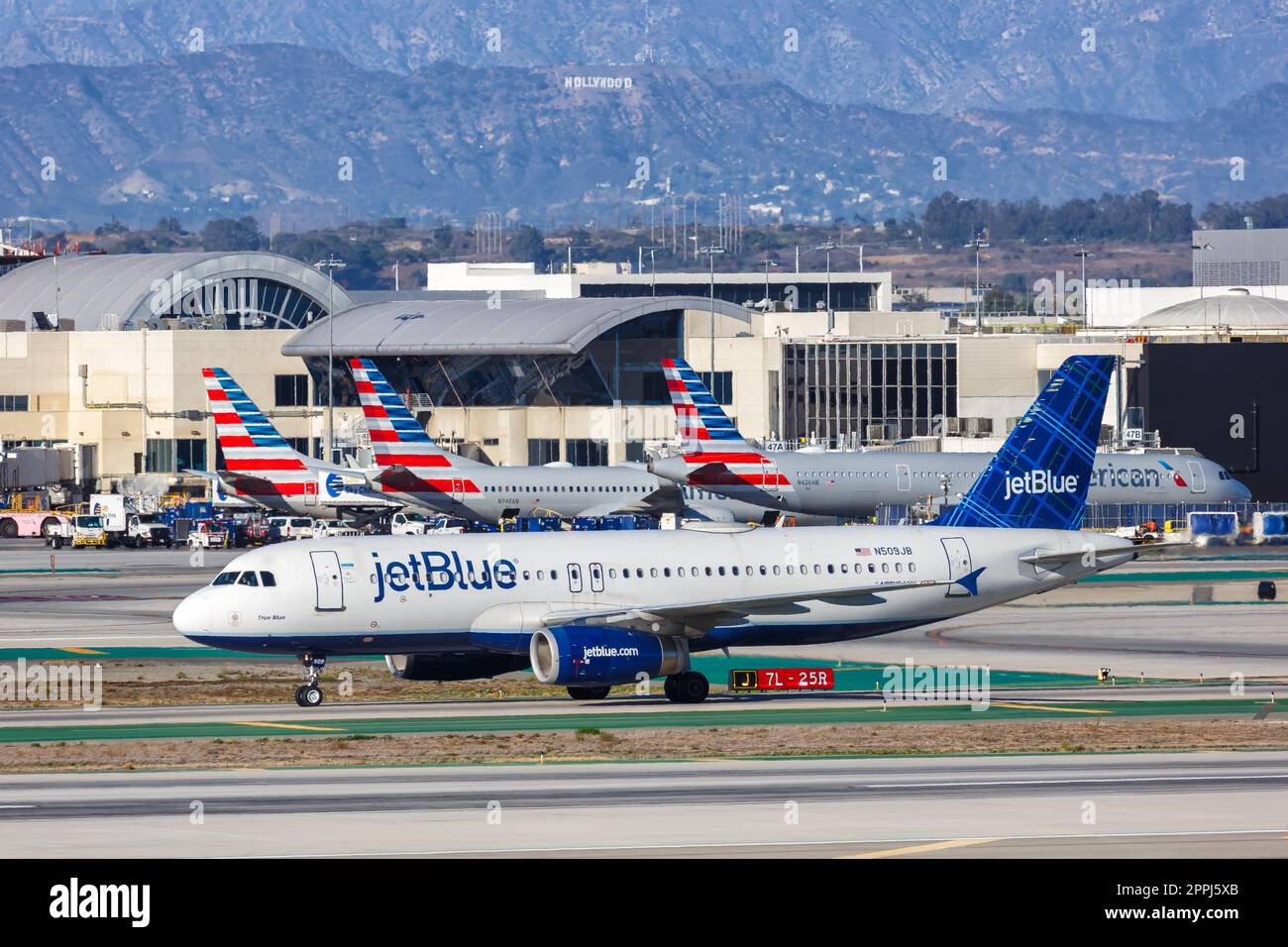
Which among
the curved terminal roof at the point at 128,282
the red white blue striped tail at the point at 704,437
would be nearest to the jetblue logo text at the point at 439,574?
the red white blue striped tail at the point at 704,437

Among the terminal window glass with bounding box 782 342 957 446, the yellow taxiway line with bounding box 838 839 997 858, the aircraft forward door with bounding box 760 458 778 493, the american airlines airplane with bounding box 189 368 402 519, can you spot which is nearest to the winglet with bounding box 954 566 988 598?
the yellow taxiway line with bounding box 838 839 997 858

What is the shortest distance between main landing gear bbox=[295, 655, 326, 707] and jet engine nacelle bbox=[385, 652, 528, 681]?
68.7 inches

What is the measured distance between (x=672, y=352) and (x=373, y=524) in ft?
161

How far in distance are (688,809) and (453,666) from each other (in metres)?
19.8

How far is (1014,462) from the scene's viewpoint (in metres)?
56.0

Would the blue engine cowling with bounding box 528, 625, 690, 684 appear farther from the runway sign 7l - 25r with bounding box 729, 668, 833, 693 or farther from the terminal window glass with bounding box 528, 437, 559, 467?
the terminal window glass with bounding box 528, 437, 559, 467

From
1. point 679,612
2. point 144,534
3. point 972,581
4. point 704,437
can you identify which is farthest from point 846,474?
point 679,612

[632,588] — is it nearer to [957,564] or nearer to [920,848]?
[957,564]

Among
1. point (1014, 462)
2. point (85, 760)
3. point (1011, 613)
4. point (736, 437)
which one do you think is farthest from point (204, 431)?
point (85, 760)

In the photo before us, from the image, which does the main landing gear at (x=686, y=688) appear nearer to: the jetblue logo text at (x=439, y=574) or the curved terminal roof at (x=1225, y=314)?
the jetblue logo text at (x=439, y=574)

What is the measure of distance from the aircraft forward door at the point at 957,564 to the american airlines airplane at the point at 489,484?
5586cm

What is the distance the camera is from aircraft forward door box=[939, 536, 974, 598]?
175ft

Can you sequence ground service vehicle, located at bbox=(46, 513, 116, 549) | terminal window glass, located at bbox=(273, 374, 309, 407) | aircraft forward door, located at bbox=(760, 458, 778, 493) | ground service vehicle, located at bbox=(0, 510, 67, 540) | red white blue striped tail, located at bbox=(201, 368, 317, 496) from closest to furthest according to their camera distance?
red white blue striped tail, located at bbox=(201, 368, 317, 496)
aircraft forward door, located at bbox=(760, 458, 778, 493)
ground service vehicle, located at bbox=(46, 513, 116, 549)
ground service vehicle, located at bbox=(0, 510, 67, 540)
terminal window glass, located at bbox=(273, 374, 309, 407)
